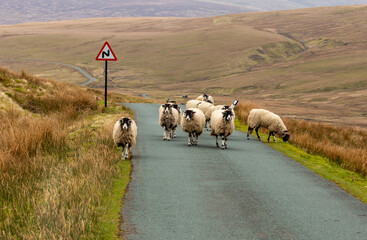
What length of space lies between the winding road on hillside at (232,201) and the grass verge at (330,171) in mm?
330

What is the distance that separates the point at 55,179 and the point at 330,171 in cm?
755

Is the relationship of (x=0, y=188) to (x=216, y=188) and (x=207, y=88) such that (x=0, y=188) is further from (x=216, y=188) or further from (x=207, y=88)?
(x=207, y=88)

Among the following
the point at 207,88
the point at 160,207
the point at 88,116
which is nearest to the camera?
the point at 160,207

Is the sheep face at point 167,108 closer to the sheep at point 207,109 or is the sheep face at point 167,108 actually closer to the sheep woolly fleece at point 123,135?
the sheep woolly fleece at point 123,135

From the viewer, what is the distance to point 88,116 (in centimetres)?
2269

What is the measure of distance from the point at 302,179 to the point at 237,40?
17708 centimetres

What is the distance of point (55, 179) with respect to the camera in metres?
9.42

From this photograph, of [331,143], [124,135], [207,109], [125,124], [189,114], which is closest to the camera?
[125,124]

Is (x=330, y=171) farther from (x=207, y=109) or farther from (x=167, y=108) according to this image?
(x=207, y=109)

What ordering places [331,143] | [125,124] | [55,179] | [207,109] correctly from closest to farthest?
[55,179] → [125,124] → [207,109] → [331,143]

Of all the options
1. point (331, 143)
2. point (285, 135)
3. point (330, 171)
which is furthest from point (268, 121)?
point (330, 171)

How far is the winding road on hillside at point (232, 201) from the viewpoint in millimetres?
7465

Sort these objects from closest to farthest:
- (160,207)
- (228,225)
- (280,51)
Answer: (228,225), (160,207), (280,51)

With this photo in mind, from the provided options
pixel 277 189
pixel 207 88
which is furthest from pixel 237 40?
pixel 277 189
